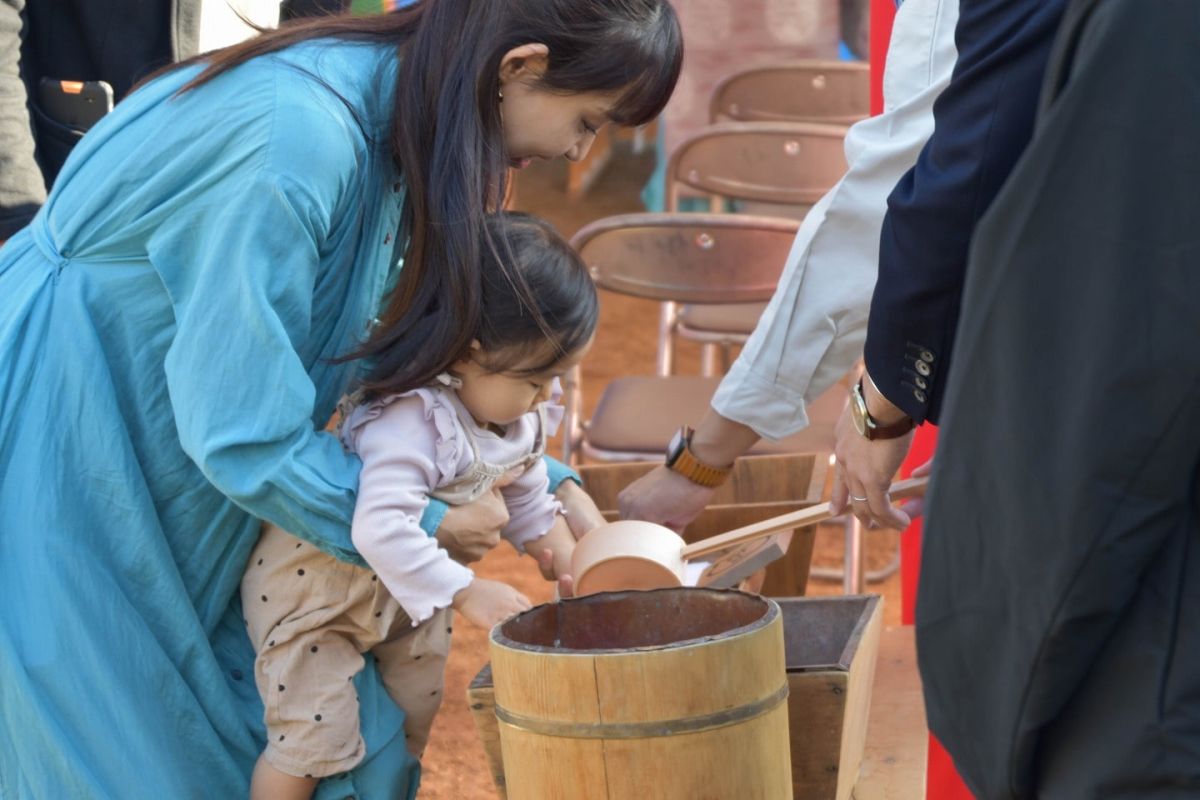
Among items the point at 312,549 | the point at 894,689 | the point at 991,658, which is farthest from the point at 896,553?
the point at 991,658

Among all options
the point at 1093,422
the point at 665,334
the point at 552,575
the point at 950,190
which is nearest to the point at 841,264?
the point at 552,575

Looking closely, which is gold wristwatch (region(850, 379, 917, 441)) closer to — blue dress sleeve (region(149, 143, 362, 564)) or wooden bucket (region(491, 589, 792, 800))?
wooden bucket (region(491, 589, 792, 800))

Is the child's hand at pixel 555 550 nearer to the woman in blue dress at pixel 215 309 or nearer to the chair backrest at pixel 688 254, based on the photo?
the woman in blue dress at pixel 215 309

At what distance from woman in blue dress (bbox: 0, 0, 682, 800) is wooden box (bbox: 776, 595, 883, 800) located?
19.9 inches

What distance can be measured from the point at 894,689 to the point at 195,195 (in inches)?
53.3

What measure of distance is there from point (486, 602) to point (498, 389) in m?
0.28

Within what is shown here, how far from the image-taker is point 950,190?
1228mm

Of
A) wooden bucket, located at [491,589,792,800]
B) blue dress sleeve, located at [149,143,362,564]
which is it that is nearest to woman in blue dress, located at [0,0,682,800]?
blue dress sleeve, located at [149,143,362,564]

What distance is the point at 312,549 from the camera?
1828mm

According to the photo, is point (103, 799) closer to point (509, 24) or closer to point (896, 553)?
point (509, 24)

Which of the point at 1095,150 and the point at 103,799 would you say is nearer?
the point at 1095,150

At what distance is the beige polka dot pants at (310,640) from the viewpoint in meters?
1.82

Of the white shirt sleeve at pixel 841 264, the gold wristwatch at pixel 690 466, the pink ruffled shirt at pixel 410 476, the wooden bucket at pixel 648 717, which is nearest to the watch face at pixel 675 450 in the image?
the gold wristwatch at pixel 690 466

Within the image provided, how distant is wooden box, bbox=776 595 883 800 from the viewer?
1.67m
